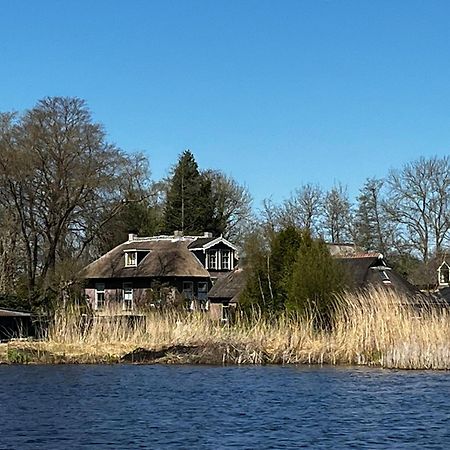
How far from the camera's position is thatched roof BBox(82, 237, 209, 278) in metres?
57.2

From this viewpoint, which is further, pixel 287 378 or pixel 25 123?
pixel 25 123

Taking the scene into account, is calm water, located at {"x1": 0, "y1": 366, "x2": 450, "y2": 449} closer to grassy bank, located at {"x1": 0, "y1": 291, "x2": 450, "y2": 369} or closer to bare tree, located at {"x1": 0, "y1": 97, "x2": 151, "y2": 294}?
grassy bank, located at {"x1": 0, "y1": 291, "x2": 450, "y2": 369}

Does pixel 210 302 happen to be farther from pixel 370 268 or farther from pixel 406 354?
pixel 406 354

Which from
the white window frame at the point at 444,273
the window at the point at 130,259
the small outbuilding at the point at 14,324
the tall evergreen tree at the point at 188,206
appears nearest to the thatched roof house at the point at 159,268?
the window at the point at 130,259

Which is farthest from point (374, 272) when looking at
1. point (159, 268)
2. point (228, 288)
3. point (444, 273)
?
point (444, 273)

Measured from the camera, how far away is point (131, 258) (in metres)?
59.3

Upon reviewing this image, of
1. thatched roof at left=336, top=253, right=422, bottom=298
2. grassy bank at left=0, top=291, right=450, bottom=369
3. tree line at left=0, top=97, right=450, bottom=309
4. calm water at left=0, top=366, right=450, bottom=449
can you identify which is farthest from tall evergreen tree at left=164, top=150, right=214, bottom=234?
calm water at left=0, top=366, right=450, bottom=449

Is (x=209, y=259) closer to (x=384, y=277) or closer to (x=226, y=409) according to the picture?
(x=384, y=277)

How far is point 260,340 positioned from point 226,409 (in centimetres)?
1141

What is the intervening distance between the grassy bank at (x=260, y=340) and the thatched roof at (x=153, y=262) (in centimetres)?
2322

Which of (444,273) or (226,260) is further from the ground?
(226,260)

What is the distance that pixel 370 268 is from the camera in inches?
1751

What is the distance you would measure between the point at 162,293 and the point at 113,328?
20.7 m

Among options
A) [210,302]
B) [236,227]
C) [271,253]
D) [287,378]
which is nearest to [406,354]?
[287,378]
